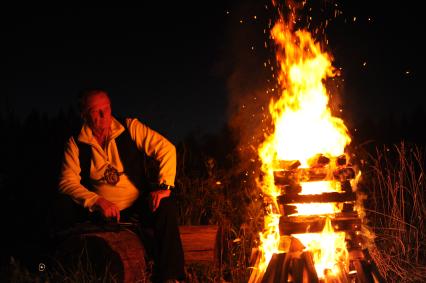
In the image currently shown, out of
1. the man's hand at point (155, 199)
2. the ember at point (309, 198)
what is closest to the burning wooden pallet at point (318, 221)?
the ember at point (309, 198)

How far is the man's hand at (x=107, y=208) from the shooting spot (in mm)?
4102

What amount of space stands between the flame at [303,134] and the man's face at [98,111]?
132 centimetres

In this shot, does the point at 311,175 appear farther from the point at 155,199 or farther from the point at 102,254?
the point at 102,254

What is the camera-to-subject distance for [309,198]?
366 cm

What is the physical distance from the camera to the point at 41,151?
651 centimetres

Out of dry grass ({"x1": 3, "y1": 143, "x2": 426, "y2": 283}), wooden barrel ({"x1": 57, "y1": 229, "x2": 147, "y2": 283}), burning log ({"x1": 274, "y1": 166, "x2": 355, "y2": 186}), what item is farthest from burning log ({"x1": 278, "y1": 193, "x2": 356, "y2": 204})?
wooden barrel ({"x1": 57, "y1": 229, "x2": 147, "y2": 283})

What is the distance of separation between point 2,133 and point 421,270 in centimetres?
515

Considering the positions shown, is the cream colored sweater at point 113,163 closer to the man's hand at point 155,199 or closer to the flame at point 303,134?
the man's hand at point 155,199

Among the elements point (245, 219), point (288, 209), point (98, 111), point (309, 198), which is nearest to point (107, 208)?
point (98, 111)

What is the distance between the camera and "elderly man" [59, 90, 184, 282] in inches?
171

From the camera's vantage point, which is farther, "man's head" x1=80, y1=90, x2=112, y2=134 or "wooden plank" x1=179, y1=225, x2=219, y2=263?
"wooden plank" x1=179, y1=225, x2=219, y2=263

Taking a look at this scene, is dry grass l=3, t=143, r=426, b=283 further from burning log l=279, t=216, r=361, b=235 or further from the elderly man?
burning log l=279, t=216, r=361, b=235

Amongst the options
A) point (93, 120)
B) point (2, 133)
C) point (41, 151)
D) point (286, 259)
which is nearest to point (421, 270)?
point (286, 259)

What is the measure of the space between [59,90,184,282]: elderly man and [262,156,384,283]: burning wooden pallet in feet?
3.32
